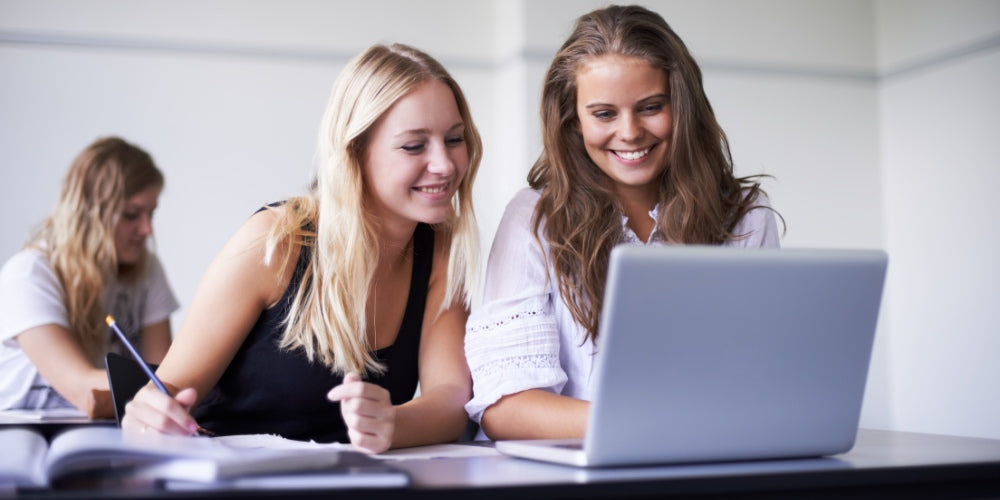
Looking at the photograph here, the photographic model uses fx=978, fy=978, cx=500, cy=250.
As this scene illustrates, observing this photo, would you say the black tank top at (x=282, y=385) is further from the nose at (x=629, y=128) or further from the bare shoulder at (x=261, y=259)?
the nose at (x=629, y=128)

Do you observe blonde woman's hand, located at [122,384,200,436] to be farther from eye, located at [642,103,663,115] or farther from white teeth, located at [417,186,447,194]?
eye, located at [642,103,663,115]

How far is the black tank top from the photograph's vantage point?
1.66m

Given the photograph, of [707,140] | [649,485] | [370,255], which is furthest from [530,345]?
[649,485]

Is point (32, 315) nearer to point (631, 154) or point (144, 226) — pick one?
point (144, 226)

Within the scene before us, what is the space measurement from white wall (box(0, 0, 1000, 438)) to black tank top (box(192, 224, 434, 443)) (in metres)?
2.61

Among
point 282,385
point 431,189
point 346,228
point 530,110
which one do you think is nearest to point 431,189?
point 431,189

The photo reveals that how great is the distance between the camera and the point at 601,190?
1854mm

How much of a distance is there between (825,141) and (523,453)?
455 centimetres

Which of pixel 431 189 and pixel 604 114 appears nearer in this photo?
pixel 431 189

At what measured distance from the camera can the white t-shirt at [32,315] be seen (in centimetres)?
289

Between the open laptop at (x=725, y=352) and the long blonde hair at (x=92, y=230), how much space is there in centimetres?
230

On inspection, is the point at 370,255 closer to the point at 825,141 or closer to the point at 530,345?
the point at 530,345

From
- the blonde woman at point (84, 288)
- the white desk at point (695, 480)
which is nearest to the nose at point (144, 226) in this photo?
the blonde woman at point (84, 288)

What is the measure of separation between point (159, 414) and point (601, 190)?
917 millimetres
